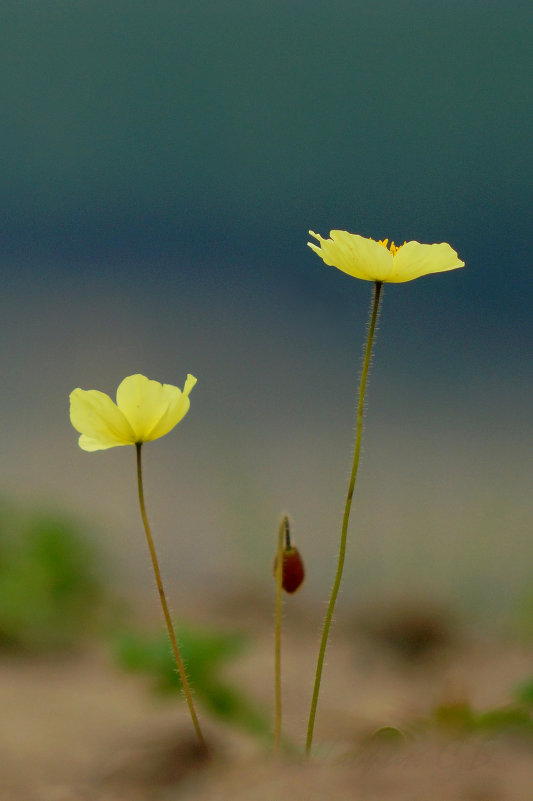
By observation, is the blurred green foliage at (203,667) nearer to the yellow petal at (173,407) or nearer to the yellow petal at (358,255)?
the yellow petal at (173,407)

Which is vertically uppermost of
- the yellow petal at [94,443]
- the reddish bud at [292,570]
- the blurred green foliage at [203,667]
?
the yellow petal at [94,443]

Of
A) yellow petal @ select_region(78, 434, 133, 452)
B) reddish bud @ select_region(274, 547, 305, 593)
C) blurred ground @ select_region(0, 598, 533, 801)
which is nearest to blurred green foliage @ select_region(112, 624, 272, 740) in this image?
blurred ground @ select_region(0, 598, 533, 801)

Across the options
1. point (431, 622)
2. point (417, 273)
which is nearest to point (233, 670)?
point (431, 622)

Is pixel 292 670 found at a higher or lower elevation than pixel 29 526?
lower

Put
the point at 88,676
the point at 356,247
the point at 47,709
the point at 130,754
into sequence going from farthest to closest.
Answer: the point at 88,676, the point at 47,709, the point at 130,754, the point at 356,247

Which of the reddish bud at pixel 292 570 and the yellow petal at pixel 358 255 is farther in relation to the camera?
the reddish bud at pixel 292 570

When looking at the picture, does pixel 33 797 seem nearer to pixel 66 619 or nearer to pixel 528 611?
pixel 66 619

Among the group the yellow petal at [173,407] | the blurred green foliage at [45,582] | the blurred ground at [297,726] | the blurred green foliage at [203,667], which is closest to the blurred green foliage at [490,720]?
the blurred ground at [297,726]
